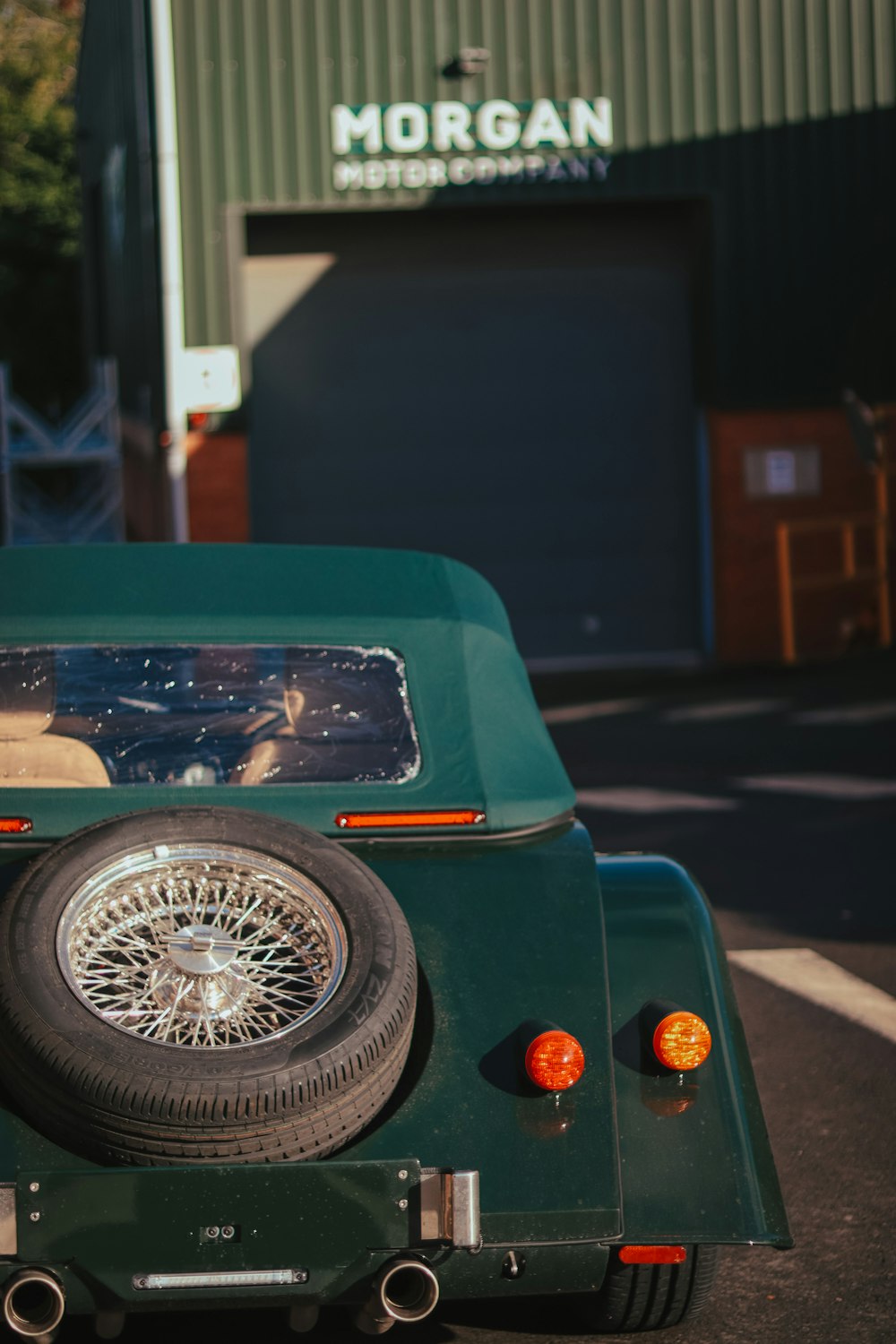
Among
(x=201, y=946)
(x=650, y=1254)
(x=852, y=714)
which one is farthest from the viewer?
(x=852, y=714)

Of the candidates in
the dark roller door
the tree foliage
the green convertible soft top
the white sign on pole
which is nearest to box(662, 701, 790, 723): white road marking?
the dark roller door

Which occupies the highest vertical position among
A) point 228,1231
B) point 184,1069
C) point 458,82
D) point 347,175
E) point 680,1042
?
point 458,82

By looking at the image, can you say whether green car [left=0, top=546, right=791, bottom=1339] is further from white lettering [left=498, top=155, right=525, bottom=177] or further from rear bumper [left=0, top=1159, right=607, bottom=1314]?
white lettering [left=498, top=155, right=525, bottom=177]

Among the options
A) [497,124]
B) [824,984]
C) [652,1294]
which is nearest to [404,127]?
[497,124]

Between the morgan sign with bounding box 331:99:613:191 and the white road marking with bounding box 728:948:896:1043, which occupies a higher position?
the morgan sign with bounding box 331:99:613:191

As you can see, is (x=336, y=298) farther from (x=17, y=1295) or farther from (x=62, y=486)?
(x=62, y=486)

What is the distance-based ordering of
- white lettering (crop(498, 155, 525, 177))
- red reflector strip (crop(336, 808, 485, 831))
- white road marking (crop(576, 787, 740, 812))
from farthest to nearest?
1. white lettering (crop(498, 155, 525, 177))
2. white road marking (crop(576, 787, 740, 812))
3. red reflector strip (crop(336, 808, 485, 831))

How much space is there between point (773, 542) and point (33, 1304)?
50.8 feet

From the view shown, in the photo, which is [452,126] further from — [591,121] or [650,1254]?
[650,1254]

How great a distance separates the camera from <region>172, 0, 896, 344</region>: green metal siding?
55.5ft

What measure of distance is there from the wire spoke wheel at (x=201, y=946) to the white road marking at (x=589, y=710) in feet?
33.6

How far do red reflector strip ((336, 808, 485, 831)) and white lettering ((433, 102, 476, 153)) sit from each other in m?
13.9

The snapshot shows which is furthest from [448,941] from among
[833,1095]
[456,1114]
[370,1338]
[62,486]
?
[62,486]

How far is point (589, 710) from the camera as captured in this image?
14.6 m
